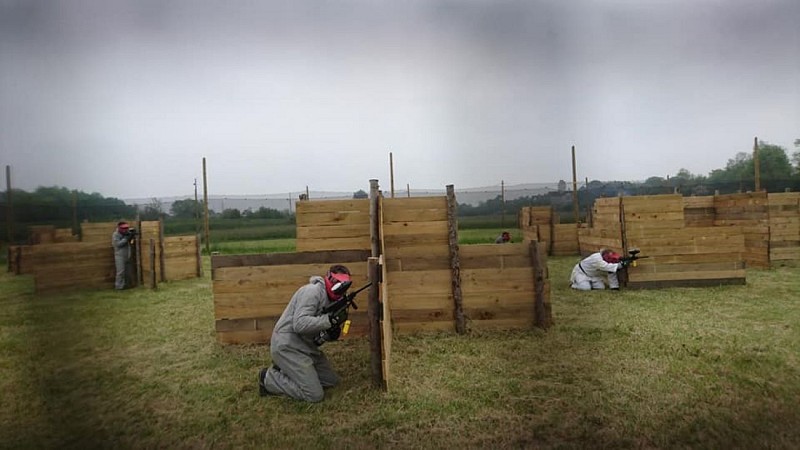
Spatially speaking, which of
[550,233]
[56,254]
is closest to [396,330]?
[56,254]

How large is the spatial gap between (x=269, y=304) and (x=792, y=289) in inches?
244

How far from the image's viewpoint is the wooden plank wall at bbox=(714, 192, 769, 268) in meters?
7.77

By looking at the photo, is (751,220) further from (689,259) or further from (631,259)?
(631,259)

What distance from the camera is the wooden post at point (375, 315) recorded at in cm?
286

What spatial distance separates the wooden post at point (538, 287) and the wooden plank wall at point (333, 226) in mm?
1625

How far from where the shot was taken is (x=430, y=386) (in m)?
2.94

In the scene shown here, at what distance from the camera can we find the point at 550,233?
11.1 metres

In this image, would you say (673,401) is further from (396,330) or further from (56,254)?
(56,254)

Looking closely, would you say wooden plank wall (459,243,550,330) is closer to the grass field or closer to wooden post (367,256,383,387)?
the grass field

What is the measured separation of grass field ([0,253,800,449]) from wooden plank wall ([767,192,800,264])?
4650 millimetres

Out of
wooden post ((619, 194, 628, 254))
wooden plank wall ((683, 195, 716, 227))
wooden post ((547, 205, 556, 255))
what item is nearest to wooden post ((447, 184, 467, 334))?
wooden post ((619, 194, 628, 254))

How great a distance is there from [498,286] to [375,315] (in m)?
1.86

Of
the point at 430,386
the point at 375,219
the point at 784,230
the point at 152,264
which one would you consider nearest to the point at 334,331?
the point at 430,386

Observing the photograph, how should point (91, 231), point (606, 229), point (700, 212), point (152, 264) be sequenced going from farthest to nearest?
point (700, 212) < point (152, 264) < point (606, 229) < point (91, 231)
